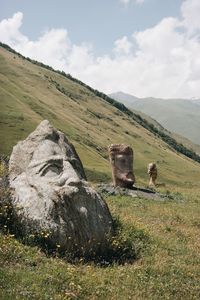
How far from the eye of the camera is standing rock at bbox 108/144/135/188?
39719mm

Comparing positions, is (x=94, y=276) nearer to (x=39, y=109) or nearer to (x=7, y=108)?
(x=7, y=108)

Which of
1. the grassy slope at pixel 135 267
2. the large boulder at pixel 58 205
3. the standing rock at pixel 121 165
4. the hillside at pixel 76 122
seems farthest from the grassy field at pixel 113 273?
the hillside at pixel 76 122

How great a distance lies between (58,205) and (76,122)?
126651mm

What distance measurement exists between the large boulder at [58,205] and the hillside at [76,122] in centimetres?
5448

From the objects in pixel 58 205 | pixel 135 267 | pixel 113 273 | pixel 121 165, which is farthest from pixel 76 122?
pixel 113 273

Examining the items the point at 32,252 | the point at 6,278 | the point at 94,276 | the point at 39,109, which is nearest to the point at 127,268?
the point at 94,276

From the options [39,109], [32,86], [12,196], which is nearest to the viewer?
[12,196]

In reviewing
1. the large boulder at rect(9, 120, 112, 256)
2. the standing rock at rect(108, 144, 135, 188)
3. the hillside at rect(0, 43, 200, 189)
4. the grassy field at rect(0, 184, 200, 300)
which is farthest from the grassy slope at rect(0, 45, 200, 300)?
the hillside at rect(0, 43, 200, 189)

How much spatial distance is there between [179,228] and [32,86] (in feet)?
489

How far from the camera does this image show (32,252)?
15.2 m

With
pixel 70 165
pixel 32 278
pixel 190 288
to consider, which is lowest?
pixel 32 278

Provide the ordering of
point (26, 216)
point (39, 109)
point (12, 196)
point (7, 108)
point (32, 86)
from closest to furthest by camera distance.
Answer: point (26, 216), point (12, 196), point (7, 108), point (39, 109), point (32, 86)

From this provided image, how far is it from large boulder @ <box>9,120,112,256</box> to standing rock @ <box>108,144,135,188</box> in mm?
19892

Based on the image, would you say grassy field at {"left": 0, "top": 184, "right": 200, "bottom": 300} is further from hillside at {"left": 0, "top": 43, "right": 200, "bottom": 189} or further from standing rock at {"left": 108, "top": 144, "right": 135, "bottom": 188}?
hillside at {"left": 0, "top": 43, "right": 200, "bottom": 189}
